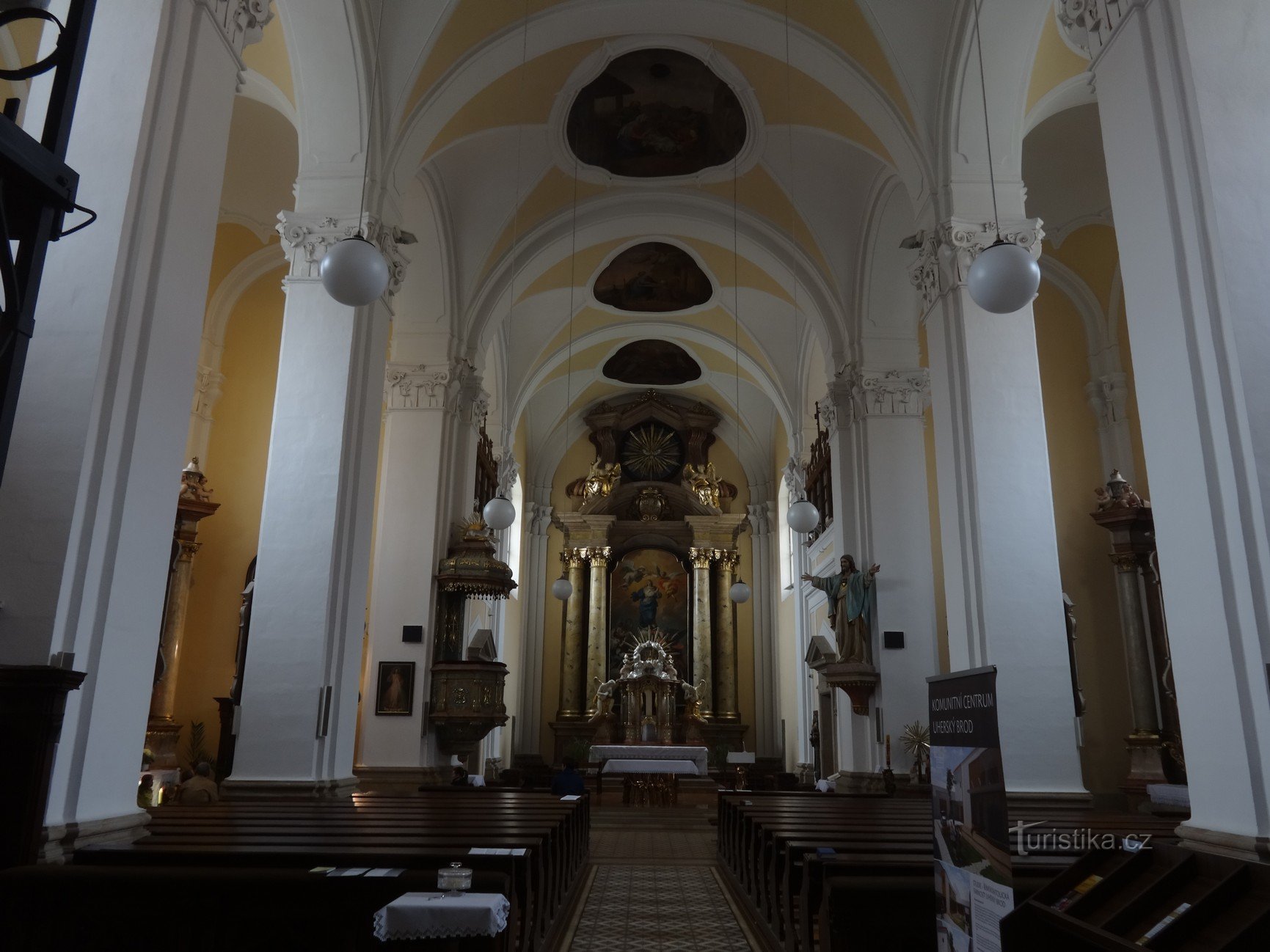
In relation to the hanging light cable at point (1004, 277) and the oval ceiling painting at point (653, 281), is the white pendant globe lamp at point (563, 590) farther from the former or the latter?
the hanging light cable at point (1004, 277)

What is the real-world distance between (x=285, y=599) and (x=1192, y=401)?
562 centimetres

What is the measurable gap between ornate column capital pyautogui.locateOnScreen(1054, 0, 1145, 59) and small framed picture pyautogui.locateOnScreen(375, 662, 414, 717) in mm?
8190

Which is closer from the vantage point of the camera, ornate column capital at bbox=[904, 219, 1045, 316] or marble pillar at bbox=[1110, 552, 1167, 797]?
ornate column capital at bbox=[904, 219, 1045, 316]

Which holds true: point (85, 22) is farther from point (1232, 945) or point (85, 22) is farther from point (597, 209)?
point (597, 209)

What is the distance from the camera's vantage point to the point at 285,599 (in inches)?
270

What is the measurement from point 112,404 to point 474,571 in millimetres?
6926

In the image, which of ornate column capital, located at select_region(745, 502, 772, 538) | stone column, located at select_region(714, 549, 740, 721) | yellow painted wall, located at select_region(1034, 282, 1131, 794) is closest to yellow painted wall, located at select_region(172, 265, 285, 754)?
yellow painted wall, located at select_region(1034, 282, 1131, 794)

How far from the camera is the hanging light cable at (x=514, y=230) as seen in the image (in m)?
8.70

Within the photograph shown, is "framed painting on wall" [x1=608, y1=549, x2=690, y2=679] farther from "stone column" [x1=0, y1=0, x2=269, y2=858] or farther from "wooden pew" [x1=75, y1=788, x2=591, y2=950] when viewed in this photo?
"stone column" [x1=0, y1=0, x2=269, y2=858]

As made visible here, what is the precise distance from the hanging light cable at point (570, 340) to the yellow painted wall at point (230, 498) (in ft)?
11.8

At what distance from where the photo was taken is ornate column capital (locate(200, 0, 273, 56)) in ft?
15.9

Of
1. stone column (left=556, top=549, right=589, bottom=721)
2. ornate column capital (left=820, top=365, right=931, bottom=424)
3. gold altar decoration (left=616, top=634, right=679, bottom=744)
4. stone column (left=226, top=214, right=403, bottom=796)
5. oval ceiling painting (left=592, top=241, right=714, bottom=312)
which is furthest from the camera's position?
stone column (left=556, top=549, right=589, bottom=721)

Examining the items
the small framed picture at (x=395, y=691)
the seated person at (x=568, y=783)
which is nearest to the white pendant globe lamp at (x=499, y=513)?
the small framed picture at (x=395, y=691)

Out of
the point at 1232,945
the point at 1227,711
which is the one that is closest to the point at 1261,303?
the point at 1227,711
